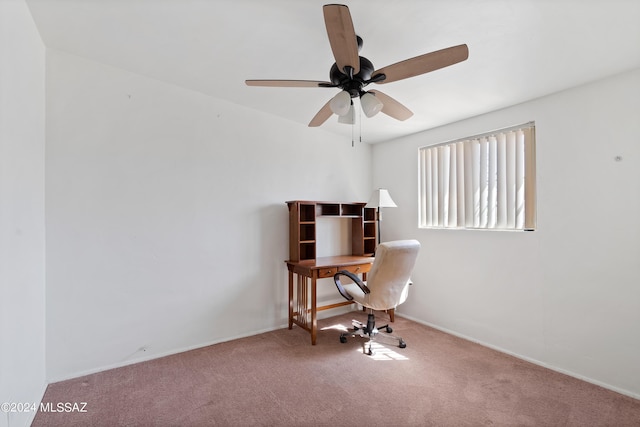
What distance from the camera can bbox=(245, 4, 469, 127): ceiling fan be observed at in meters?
1.30

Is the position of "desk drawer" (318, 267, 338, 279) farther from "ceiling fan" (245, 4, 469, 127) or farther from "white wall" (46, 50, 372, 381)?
"ceiling fan" (245, 4, 469, 127)

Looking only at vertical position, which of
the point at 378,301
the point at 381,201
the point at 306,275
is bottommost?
the point at 378,301

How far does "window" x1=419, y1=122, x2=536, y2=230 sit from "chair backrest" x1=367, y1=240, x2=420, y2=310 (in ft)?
3.20

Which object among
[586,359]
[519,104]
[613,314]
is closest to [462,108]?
[519,104]

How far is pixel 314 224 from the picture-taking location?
3371 mm

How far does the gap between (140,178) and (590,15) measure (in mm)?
3395

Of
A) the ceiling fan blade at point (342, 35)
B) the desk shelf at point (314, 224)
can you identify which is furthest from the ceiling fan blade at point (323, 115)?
the desk shelf at point (314, 224)

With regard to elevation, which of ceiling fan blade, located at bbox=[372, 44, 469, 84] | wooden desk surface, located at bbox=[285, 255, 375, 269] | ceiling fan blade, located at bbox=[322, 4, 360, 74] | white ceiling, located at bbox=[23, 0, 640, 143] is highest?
white ceiling, located at bbox=[23, 0, 640, 143]

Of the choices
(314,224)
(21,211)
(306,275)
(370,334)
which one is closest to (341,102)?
(314,224)

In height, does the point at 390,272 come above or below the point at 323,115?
below

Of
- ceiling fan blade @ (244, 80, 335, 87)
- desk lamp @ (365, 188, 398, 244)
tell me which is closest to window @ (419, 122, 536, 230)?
desk lamp @ (365, 188, 398, 244)

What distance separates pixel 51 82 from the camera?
7.11ft

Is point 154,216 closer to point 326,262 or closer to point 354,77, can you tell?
point 326,262

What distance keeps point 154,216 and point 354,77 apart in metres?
2.13
